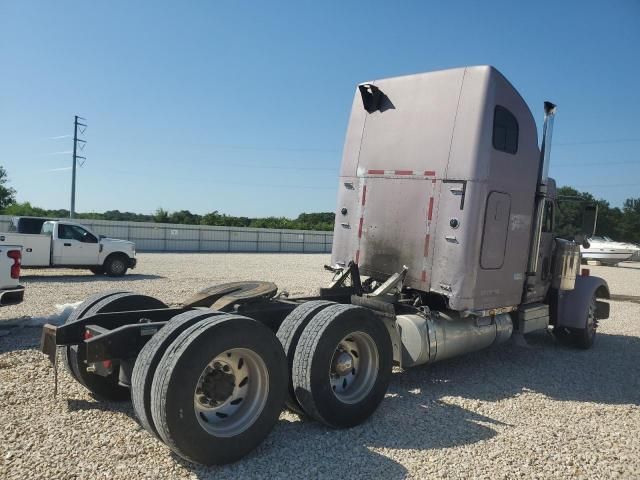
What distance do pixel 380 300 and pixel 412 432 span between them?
1839 mm

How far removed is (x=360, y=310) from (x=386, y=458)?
1.27 meters

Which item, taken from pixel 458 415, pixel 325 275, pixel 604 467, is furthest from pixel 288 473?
pixel 325 275

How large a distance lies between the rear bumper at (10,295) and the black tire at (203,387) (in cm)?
476

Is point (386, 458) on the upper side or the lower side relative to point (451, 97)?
lower

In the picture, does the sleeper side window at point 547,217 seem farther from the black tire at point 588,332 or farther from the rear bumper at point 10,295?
the rear bumper at point 10,295

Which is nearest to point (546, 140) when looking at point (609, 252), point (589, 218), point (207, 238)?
point (589, 218)

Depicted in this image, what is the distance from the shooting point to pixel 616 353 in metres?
8.07

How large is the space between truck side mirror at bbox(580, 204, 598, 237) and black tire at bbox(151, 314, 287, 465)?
584 cm

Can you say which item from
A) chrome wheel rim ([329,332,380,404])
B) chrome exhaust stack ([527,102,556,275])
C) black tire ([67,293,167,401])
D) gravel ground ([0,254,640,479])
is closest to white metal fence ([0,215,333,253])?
gravel ground ([0,254,640,479])

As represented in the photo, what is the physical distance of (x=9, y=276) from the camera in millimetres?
7023

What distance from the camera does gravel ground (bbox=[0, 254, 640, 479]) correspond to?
3.54m

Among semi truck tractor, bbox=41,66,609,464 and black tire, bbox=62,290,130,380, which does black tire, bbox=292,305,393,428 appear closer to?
semi truck tractor, bbox=41,66,609,464

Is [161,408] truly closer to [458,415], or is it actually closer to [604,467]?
[458,415]

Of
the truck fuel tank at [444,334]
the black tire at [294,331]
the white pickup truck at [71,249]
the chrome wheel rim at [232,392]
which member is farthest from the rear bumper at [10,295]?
the white pickup truck at [71,249]
